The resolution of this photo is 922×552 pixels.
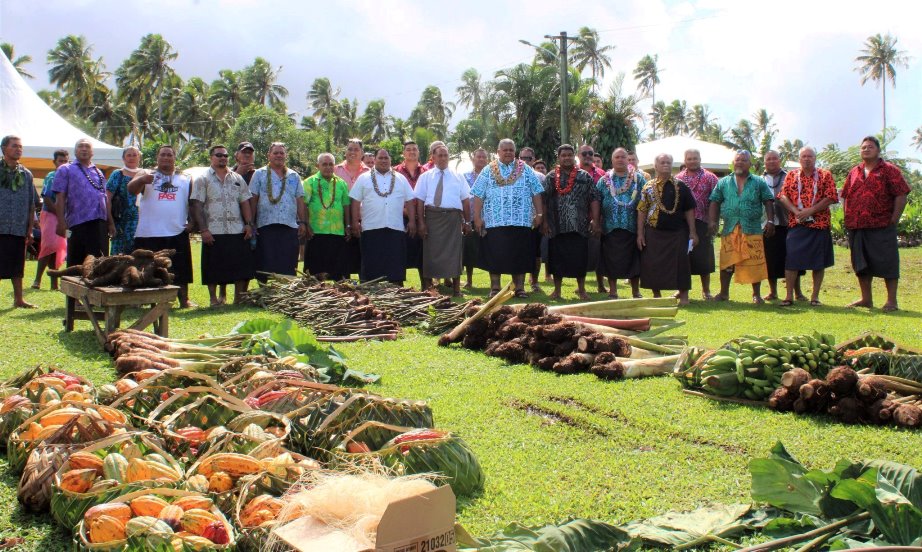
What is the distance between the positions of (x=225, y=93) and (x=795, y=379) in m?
62.1

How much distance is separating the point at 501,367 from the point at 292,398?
9.31 ft

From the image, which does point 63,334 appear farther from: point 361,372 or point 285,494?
point 285,494

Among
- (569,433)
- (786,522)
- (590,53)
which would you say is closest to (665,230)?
(569,433)

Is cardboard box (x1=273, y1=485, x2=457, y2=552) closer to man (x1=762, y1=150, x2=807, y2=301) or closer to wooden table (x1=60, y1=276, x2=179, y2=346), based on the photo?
wooden table (x1=60, y1=276, x2=179, y2=346)

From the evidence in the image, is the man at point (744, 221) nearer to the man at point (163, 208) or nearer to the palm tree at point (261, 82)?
the man at point (163, 208)

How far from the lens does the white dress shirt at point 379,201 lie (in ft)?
36.4

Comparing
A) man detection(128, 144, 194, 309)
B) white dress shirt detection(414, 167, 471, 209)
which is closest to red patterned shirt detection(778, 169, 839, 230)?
white dress shirt detection(414, 167, 471, 209)

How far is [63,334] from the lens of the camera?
829cm

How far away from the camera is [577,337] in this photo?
682cm

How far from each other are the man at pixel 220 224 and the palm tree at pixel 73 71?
55839 mm

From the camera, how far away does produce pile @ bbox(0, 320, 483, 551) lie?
2873 mm

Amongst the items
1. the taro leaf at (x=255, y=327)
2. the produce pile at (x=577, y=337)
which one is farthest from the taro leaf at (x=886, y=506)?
the taro leaf at (x=255, y=327)

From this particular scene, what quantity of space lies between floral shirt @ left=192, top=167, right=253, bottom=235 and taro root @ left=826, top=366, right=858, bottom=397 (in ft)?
24.9

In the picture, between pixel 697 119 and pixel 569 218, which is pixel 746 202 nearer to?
pixel 569 218
